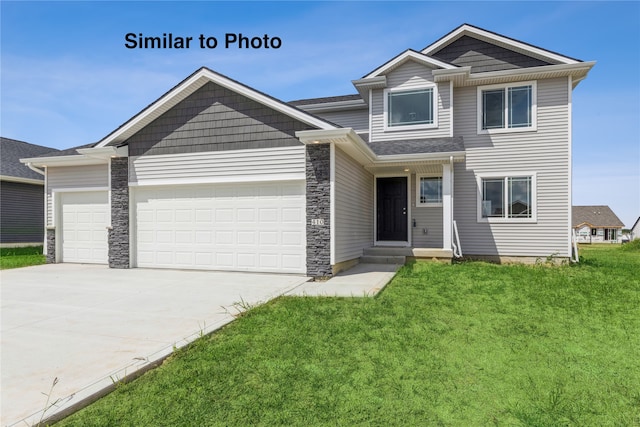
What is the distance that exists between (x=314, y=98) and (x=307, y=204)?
8726 mm

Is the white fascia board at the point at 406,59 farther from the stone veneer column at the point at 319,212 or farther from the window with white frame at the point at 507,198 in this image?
the stone veneer column at the point at 319,212

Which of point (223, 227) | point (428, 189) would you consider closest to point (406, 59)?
point (428, 189)

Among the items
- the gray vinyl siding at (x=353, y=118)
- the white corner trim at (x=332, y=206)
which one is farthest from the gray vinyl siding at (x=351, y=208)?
the gray vinyl siding at (x=353, y=118)

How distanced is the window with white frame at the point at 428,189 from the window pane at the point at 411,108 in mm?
1966

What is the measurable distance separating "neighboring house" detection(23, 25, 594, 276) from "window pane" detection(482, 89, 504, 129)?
38mm

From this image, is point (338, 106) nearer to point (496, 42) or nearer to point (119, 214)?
point (496, 42)

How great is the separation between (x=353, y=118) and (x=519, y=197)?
22.6 ft

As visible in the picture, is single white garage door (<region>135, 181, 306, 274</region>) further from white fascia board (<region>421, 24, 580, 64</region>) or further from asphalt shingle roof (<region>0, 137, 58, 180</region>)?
asphalt shingle roof (<region>0, 137, 58, 180</region>)

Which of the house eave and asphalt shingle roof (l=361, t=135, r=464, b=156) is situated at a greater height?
the house eave

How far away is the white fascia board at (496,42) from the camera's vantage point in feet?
37.4

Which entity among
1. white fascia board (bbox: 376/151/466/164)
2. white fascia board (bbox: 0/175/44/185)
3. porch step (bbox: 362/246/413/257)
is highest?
white fascia board (bbox: 376/151/466/164)

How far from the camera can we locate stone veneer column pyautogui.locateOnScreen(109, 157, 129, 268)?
10.7m

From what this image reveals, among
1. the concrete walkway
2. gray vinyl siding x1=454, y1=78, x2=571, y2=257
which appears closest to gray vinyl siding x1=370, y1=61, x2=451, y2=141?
gray vinyl siding x1=454, y1=78, x2=571, y2=257

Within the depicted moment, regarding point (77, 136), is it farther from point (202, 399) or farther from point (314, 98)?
point (202, 399)
